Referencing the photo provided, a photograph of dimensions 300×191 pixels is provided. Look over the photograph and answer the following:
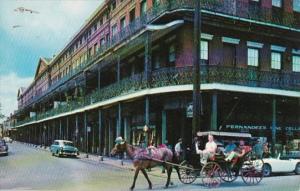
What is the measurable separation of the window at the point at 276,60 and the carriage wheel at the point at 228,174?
9.55 m

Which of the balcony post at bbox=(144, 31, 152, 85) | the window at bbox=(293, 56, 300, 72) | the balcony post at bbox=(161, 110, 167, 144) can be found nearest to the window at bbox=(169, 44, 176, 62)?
the balcony post at bbox=(144, 31, 152, 85)

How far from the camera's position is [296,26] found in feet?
75.0

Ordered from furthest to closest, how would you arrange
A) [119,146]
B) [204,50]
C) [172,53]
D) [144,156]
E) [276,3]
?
1. [276,3]
2. [204,50]
3. [172,53]
4. [144,156]
5. [119,146]

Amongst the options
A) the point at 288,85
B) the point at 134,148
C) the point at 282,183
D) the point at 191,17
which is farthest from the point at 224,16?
the point at 134,148

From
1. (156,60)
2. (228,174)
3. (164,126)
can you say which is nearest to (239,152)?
(228,174)

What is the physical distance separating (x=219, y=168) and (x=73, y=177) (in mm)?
3966

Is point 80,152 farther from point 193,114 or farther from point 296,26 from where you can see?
point 296,26

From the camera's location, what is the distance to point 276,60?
2372 cm

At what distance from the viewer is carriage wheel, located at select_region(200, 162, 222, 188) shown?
1403cm

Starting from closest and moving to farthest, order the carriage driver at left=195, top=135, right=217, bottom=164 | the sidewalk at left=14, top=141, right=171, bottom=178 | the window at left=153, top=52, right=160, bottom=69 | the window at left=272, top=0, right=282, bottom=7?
the sidewalk at left=14, top=141, right=171, bottom=178
the carriage driver at left=195, top=135, right=217, bottom=164
the window at left=153, top=52, right=160, bottom=69
the window at left=272, top=0, right=282, bottom=7

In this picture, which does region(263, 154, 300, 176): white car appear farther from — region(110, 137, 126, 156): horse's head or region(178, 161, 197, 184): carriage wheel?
region(110, 137, 126, 156): horse's head

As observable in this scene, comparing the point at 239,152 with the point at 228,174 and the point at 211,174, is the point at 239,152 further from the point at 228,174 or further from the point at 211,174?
the point at 211,174

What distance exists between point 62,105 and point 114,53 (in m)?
4.70

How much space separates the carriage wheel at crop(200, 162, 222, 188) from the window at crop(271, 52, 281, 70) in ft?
34.3
